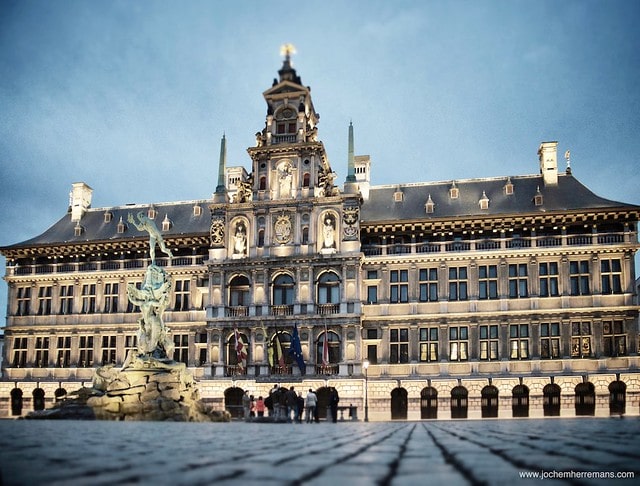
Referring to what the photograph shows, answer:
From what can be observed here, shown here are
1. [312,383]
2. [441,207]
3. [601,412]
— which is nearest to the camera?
[601,412]

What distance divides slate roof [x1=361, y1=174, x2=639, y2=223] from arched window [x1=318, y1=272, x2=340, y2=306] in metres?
4.84

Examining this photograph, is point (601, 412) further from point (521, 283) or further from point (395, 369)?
point (395, 369)

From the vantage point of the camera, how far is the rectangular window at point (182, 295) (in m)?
51.9

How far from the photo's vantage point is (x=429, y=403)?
46.1 m

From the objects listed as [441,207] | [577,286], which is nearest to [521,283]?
[577,286]

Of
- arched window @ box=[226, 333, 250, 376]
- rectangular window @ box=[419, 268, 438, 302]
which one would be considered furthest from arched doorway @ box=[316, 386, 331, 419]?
rectangular window @ box=[419, 268, 438, 302]

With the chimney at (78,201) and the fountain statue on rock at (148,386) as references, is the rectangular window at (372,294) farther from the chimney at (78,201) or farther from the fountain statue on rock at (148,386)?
the chimney at (78,201)

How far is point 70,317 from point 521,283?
34.1 meters

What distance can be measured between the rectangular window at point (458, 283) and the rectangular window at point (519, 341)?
383cm

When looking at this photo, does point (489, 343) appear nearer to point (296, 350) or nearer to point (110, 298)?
point (296, 350)

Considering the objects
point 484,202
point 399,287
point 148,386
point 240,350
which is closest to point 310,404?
point 148,386

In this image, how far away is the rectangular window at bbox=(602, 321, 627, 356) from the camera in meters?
44.3

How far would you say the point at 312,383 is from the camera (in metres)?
46.2

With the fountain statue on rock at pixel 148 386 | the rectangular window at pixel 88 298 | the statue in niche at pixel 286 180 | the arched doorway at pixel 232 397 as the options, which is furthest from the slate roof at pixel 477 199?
the rectangular window at pixel 88 298
